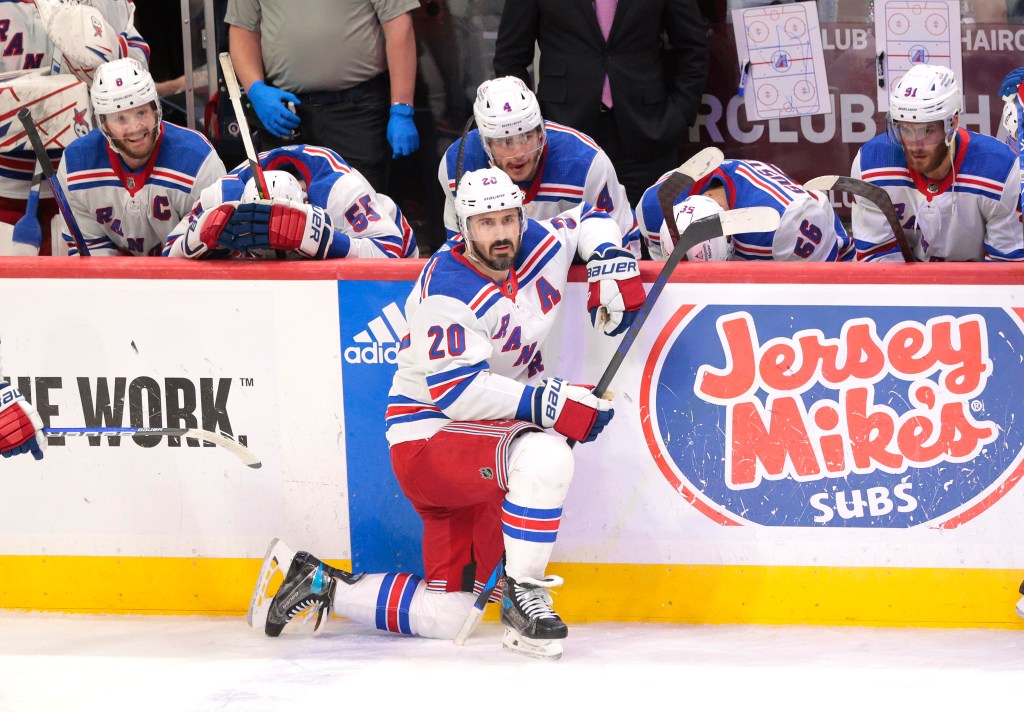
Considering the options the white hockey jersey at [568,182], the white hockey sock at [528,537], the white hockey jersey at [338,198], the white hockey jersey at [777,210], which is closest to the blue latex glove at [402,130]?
the white hockey jersey at [338,198]

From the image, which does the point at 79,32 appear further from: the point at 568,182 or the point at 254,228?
the point at 568,182

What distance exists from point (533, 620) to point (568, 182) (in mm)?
1384

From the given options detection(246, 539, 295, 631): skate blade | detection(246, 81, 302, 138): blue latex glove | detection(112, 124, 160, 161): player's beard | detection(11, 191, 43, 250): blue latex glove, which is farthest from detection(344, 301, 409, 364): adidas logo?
detection(246, 81, 302, 138): blue latex glove

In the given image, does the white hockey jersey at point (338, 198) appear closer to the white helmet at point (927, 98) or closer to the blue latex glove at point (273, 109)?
the blue latex glove at point (273, 109)

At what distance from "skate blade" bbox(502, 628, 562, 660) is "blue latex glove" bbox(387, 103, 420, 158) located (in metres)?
2.00

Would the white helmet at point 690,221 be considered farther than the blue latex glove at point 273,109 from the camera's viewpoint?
No

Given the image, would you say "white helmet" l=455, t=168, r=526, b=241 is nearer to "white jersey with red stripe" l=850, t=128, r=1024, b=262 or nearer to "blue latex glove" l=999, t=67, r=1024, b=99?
"white jersey with red stripe" l=850, t=128, r=1024, b=262

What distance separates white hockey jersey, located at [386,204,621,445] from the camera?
3.30m

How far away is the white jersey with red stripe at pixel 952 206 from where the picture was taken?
389 centimetres

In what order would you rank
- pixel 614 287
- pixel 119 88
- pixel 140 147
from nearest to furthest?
pixel 614 287 → pixel 119 88 → pixel 140 147

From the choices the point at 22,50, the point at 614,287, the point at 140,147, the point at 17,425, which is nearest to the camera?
the point at 17,425

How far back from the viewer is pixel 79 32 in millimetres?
4395

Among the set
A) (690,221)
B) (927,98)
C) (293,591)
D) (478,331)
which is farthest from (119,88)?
(927,98)

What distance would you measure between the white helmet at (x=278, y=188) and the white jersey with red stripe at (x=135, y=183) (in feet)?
0.91
